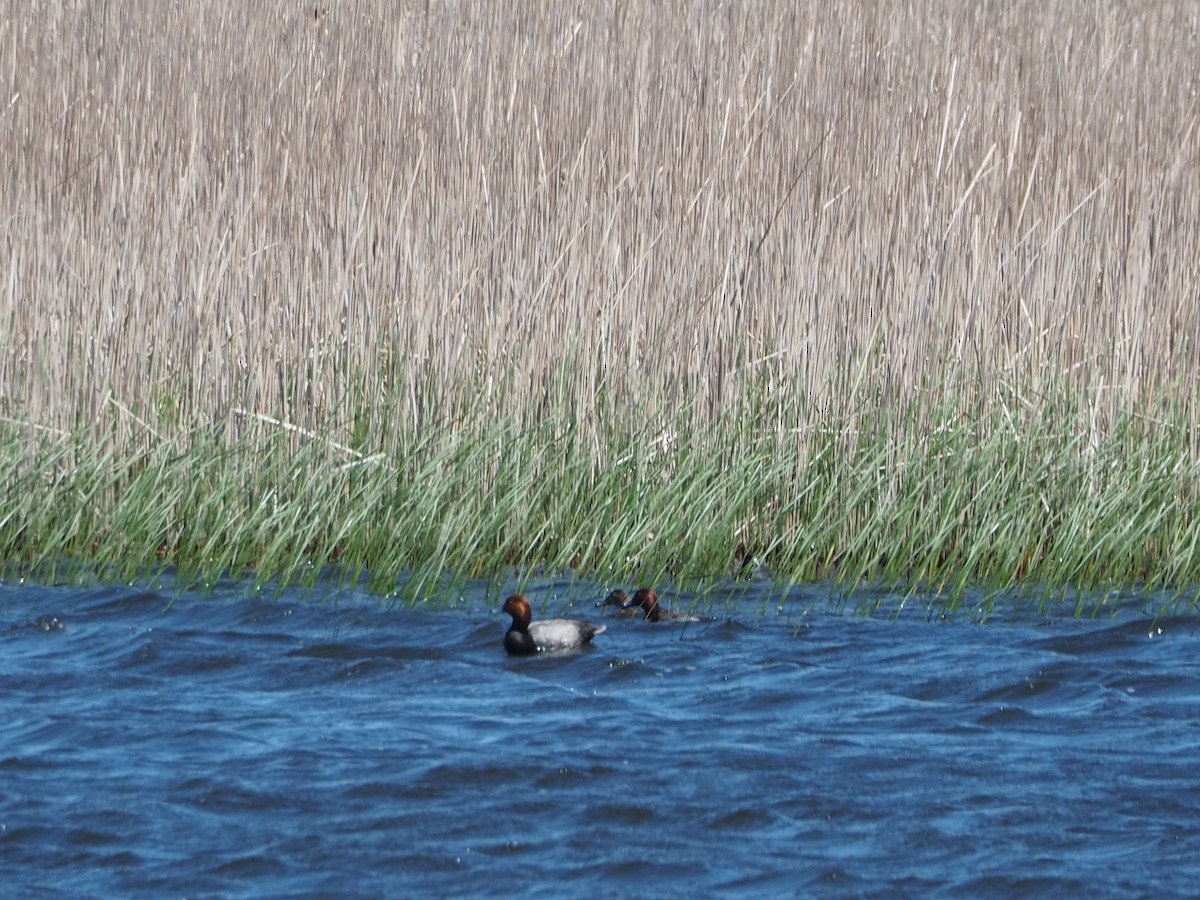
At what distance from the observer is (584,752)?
13.5 feet

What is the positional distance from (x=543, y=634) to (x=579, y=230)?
5.74 ft

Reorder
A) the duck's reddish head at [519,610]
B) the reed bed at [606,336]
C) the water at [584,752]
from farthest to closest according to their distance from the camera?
the reed bed at [606,336]
the duck's reddish head at [519,610]
the water at [584,752]

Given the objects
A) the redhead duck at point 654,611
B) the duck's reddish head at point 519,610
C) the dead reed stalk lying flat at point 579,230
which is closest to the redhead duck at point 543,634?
the duck's reddish head at point 519,610

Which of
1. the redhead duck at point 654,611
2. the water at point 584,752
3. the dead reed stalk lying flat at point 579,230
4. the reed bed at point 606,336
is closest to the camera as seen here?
the water at point 584,752

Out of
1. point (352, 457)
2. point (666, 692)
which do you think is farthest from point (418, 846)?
point (352, 457)

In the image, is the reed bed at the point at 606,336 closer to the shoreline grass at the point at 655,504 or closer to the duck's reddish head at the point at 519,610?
the shoreline grass at the point at 655,504

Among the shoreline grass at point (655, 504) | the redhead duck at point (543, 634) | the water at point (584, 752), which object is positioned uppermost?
the shoreline grass at point (655, 504)

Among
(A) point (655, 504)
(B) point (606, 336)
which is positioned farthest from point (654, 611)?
(B) point (606, 336)

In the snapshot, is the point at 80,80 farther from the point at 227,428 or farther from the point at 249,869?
the point at 249,869

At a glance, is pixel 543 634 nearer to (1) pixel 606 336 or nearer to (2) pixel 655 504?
(2) pixel 655 504

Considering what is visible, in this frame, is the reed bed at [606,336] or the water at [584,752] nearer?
the water at [584,752]

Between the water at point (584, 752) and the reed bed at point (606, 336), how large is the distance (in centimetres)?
38

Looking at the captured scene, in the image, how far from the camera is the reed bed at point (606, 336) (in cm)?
565

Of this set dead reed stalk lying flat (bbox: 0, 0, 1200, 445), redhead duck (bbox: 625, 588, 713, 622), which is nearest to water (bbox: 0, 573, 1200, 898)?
redhead duck (bbox: 625, 588, 713, 622)
